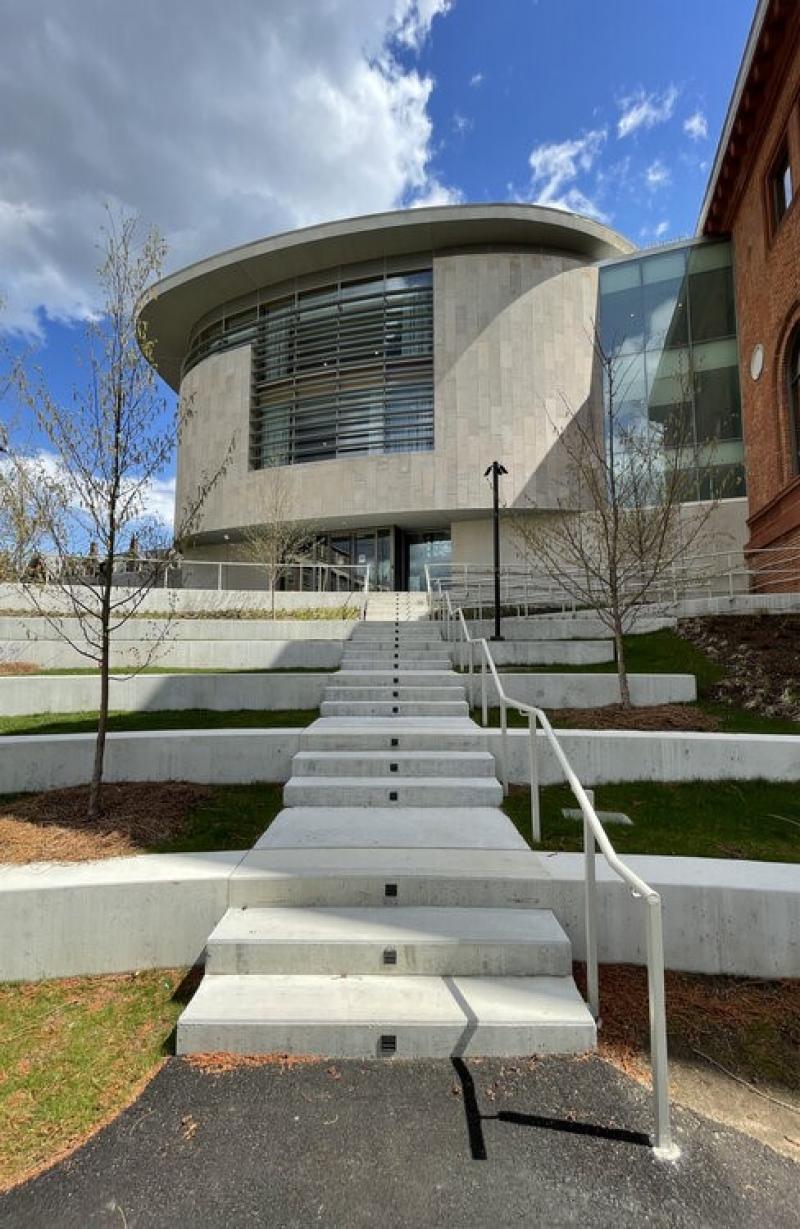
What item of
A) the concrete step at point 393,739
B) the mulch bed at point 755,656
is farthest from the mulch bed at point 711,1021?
the mulch bed at point 755,656

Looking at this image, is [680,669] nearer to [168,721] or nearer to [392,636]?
[392,636]

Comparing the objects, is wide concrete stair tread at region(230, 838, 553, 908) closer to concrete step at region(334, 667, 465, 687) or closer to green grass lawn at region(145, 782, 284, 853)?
green grass lawn at region(145, 782, 284, 853)

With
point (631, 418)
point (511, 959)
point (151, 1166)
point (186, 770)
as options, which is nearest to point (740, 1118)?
point (511, 959)

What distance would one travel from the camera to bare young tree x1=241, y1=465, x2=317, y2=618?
843 inches

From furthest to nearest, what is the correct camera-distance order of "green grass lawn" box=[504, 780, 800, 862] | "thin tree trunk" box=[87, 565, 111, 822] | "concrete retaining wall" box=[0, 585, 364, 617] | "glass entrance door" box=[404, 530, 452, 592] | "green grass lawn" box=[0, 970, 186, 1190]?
"glass entrance door" box=[404, 530, 452, 592] → "concrete retaining wall" box=[0, 585, 364, 617] → "thin tree trunk" box=[87, 565, 111, 822] → "green grass lawn" box=[504, 780, 800, 862] → "green grass lawn" box=[0, 970, 186, 1190]

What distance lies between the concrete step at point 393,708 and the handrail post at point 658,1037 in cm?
555

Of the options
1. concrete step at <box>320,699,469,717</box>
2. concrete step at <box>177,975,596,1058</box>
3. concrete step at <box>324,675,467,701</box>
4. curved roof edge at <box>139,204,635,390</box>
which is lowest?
concrete step at <box>177,975,596,1058</box>

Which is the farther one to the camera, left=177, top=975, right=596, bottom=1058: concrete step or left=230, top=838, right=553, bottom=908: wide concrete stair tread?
left=230, top=838, right=553, bottom=908: wide concrete stair tread

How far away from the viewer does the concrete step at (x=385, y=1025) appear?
2828 millimetres

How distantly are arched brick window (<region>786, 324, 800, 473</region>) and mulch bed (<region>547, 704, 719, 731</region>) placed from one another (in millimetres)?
11619

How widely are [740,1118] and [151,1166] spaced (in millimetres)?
2330

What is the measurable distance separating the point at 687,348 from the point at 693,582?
11.6 m

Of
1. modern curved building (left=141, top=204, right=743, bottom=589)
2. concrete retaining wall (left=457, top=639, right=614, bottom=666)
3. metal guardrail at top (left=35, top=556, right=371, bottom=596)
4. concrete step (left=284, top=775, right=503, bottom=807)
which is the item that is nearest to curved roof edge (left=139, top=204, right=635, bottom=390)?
modern curved building (left=141, top=204, right=743, bottom=589)

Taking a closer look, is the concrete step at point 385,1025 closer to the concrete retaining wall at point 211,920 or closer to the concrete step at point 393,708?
the concrete retaining wall at point 211,920
